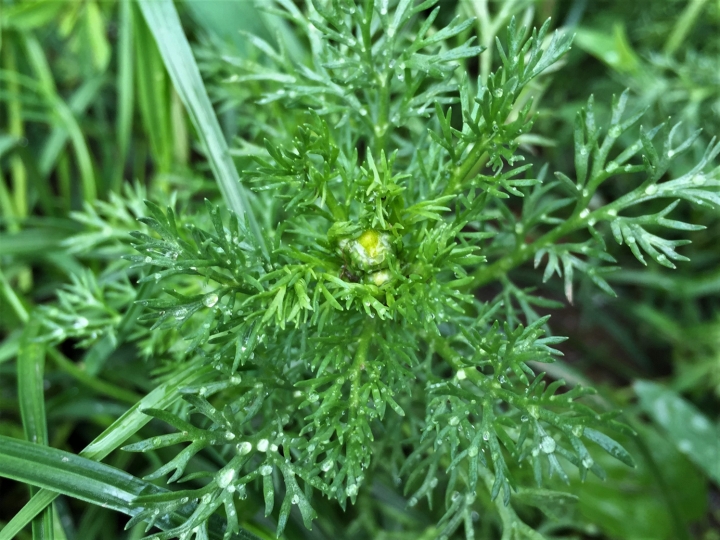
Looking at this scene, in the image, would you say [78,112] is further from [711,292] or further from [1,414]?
[711,292]

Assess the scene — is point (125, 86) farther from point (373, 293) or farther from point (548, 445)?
point (548, 445)

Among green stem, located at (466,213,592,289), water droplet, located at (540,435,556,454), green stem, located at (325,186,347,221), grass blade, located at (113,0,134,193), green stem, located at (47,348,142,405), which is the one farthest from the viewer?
grass blade, located at (113,0,134,193)

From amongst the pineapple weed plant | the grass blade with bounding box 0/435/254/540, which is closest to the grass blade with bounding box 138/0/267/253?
the pineapple weed plant

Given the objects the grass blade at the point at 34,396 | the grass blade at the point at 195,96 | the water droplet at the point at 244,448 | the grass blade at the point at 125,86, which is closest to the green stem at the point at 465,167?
the grass blade at the point at 195,96

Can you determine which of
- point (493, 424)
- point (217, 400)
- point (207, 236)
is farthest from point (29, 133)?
point (493, 424)

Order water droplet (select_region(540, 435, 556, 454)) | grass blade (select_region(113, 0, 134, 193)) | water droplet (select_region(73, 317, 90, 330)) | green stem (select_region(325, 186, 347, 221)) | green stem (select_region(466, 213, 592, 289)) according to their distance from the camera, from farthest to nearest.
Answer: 1. grass blade (select_region(113, 0, 134, 193))
2. water droplet (select_region(73, 317, 90, 330))
3. green stem (select_region(466, 213, 592, 289))
4. green stem (select_region(325, 186, 347, 221))
5. water droplet (select_region(540, 435, 556, 454))

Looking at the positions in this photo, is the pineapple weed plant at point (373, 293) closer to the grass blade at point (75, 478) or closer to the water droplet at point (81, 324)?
the grass blade at point (75, 478)

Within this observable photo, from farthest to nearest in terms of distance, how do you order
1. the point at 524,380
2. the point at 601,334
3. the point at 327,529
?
1. the point at 601,334
2. the point at 327,529
3. the point at 524,380

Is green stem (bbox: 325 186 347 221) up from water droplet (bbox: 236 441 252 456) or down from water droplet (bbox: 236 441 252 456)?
up

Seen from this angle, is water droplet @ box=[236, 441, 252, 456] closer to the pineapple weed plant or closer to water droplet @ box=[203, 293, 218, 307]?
the pineapple weed plant
